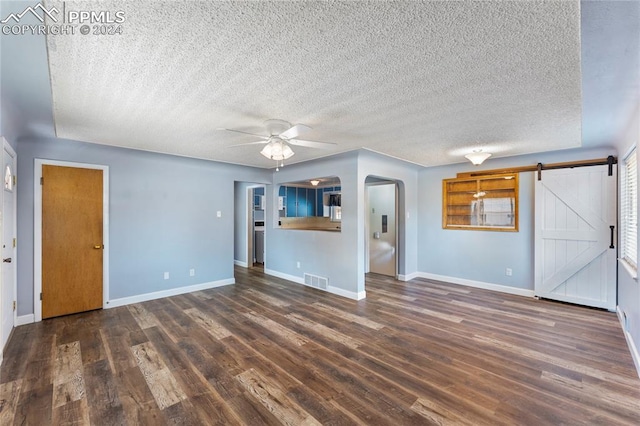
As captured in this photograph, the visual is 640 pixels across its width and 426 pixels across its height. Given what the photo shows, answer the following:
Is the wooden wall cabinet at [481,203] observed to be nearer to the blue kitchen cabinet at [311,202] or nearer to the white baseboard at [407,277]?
the white baseboard at [407,277]

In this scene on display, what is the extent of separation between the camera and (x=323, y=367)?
2.57 meters

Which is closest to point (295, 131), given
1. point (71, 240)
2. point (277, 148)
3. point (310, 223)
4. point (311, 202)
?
point (277, 148)

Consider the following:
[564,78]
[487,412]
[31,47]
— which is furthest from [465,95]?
[31,47]

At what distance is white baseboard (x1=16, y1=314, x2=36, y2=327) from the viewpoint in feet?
11.6

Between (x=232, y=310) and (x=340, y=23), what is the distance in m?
3.81

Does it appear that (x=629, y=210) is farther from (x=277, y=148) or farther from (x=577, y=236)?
(x=277, y=148)

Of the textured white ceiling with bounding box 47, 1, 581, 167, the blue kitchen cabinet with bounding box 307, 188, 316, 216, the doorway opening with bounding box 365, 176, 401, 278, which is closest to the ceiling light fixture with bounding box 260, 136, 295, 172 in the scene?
the textured white ceiling with bounding box 47, 1, 581, 167

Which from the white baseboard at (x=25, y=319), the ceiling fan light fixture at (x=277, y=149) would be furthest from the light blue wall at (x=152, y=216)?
the ceiling fan light fixture at (x=277, y=149)

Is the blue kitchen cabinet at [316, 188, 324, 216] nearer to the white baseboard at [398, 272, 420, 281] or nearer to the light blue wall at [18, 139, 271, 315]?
the light blue wall at [18, 139, 271, 315]

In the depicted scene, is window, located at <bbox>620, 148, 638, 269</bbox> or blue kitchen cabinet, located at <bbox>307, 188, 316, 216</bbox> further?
blue kitchen cabinet, located at <bbox>307, 188, 316, 216</bbox>

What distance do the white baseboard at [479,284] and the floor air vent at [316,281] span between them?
2231 millimetres

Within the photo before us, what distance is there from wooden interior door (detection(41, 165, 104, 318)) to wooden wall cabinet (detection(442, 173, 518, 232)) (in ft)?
19.7

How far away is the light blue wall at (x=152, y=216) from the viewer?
3.65 m

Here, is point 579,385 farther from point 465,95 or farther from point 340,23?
point 340,23
